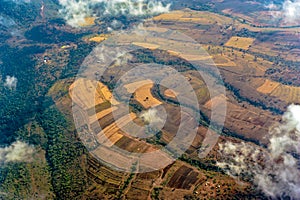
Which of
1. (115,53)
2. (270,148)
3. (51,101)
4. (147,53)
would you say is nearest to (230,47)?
(147,53)

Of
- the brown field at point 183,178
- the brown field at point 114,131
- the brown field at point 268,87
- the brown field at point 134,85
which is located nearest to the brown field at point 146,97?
the brown field at point 134,85

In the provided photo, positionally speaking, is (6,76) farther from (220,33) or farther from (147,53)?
(220,33)

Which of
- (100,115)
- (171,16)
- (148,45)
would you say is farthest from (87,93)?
(171,16)

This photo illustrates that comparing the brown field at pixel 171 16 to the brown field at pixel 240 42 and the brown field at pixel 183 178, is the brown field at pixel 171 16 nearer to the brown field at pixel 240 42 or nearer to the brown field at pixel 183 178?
the brown field at pixel 240 42

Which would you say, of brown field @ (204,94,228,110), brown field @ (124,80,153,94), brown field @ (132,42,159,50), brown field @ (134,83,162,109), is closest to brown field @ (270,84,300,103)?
brown field @ (204,94,228,110)

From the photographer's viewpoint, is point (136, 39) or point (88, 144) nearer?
point (88, 144)
